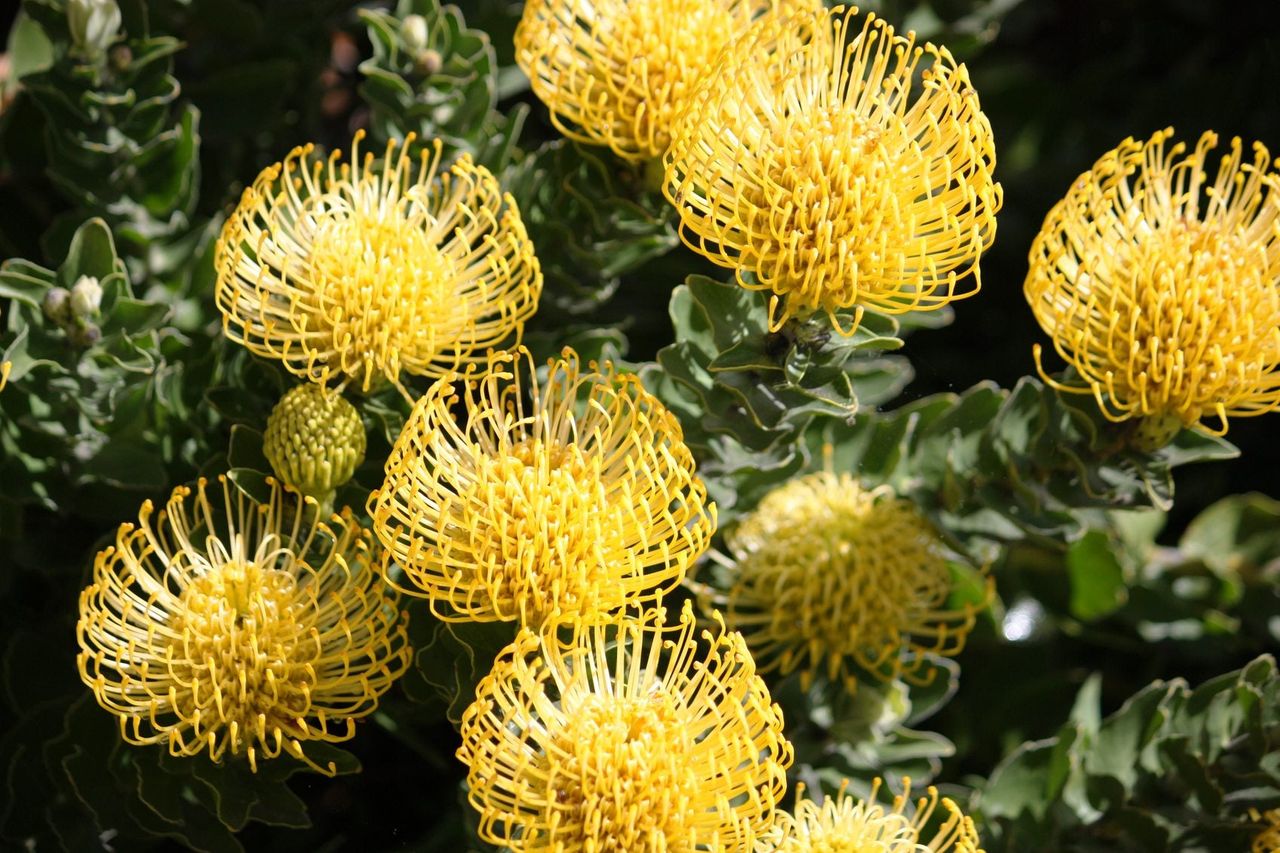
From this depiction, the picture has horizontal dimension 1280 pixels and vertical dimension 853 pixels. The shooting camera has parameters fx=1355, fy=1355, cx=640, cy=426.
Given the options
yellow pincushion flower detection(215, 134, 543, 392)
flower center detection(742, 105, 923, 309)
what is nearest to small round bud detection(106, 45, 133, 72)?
yellow pincushion flower detection(215, 134, 543, 392)

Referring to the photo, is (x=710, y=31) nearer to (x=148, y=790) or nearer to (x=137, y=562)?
(x=137, y=562)

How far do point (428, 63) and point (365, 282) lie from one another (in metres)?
0.36

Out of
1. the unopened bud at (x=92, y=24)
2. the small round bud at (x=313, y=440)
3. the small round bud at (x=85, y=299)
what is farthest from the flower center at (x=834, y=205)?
the unopened bud at (x=92, y=24)

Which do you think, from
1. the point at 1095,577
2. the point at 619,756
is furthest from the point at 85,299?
the point at 1095,577

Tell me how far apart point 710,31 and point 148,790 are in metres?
1.06

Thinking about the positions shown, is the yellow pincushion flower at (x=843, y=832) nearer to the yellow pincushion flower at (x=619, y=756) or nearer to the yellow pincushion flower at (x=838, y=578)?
the yellow pincushion flower at (x=619, y=756)

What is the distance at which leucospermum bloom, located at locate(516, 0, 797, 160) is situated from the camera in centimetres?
154

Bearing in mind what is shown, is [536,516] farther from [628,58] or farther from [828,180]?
[628,58]

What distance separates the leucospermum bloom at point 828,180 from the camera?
1.34 meters

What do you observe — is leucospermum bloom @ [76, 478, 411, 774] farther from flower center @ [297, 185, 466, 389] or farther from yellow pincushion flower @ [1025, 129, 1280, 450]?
yellow pincushion flower @ [1025, 129, 1280, 450]

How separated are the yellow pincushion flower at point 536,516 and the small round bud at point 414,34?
0.49m

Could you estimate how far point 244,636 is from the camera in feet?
4.42

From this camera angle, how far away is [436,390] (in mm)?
1358

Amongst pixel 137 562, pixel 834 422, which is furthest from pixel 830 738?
pixel 137 562
